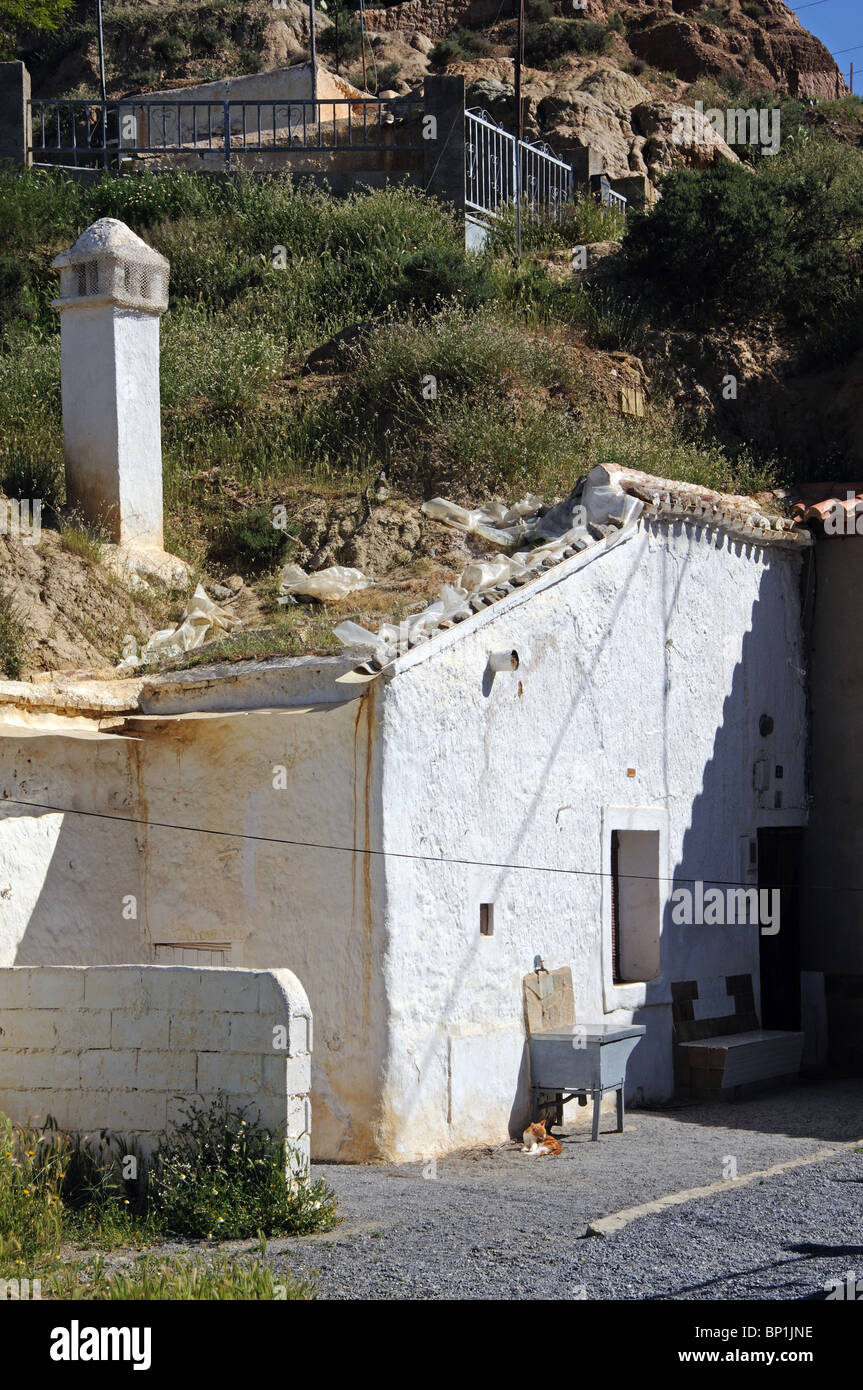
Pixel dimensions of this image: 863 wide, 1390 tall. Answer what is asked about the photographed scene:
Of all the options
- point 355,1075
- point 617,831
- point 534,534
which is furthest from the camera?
point 534,534

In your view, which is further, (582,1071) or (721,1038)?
(721,1038)

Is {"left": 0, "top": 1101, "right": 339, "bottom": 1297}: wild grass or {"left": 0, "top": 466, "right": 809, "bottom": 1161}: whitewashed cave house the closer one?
{"left": 0, "top": 1101, "right": 339, "bottom": 1297}: wild grass

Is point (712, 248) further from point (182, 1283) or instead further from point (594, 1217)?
point (182, 1283)

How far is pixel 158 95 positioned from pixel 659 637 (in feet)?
88.1

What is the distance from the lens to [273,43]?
40531 millimetres

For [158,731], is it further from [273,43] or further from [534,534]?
[273,43]

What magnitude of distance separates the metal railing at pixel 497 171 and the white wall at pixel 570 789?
11.2 metres

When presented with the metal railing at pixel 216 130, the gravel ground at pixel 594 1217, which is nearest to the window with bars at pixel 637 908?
the gravel ground at pixel 594 1217

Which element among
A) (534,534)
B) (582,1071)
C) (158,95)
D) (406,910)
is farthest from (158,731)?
(158,95)

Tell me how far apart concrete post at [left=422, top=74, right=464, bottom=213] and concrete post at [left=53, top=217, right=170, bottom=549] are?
935 cm

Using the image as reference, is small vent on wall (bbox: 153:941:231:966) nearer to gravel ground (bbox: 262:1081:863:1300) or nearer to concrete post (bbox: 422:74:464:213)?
gravel ground (bbox: 262:1081:863:1300)

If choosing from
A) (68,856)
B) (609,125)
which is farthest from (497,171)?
(68,856)

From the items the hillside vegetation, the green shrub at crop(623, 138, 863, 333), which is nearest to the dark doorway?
the hillside vegetation

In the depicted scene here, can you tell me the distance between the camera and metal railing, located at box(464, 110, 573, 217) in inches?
878
